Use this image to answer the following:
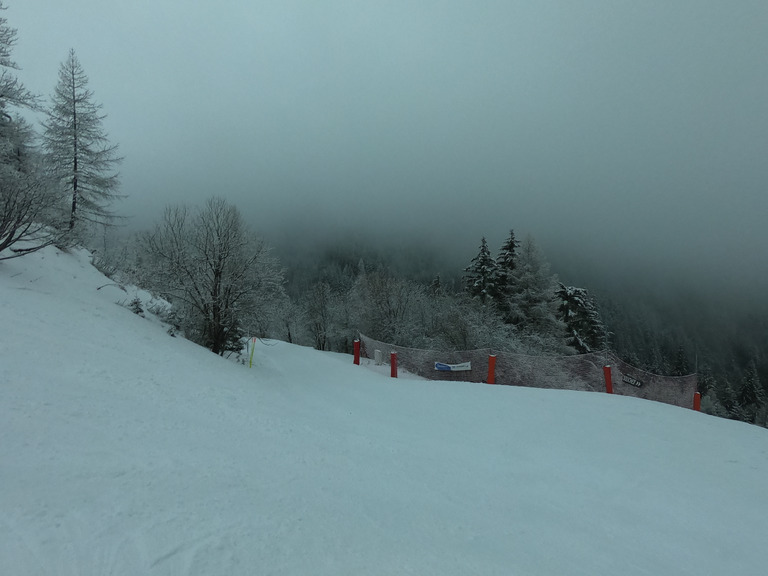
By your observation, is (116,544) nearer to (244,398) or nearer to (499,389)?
(244,398)

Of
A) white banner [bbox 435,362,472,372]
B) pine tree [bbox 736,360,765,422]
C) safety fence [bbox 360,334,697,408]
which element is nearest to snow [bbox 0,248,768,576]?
safety fence [bbox 360,334,697,408]

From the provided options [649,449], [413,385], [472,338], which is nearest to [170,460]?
[649,449]

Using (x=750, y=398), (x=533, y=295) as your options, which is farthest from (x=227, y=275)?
(x=750, y=398)

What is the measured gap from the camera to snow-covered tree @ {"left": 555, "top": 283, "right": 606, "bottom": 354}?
3055 cm

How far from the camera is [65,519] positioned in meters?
2.14

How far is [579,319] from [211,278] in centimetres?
3152

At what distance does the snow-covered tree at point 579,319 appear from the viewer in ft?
100

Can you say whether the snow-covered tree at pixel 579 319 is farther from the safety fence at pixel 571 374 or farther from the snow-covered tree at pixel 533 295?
the safety fence at pixel 571 374

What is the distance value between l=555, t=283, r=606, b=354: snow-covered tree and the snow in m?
24.0

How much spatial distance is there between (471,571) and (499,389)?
8280mm

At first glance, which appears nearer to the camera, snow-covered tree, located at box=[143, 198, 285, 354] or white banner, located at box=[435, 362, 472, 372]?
snow-covered tree, located at box=[143, 198, 285, 354]

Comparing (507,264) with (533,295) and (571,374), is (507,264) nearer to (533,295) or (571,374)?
(533,295)

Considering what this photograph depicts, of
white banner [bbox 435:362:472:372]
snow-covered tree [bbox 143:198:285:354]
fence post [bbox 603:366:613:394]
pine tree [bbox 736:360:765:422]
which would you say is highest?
snow-covered tree [bbox 143:198:285:354]

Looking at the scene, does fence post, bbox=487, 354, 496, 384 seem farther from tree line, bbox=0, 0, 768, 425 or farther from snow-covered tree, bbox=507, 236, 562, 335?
snow-covered tree, bbox=507, 236, 562, 335
